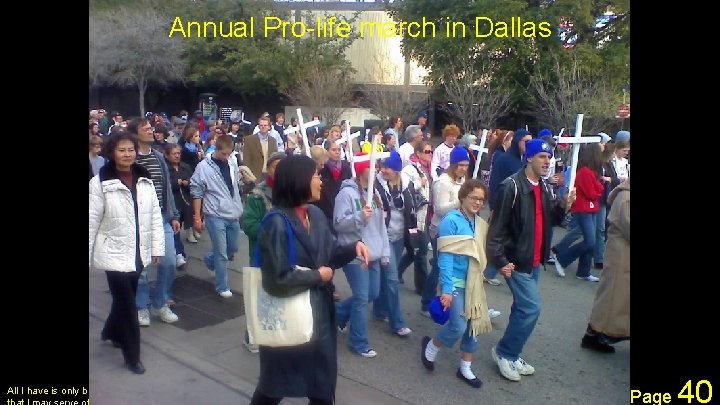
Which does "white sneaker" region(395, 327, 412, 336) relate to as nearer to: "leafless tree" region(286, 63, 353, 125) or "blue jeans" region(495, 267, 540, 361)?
"blue jeans" region(495, 267, 540, 361)

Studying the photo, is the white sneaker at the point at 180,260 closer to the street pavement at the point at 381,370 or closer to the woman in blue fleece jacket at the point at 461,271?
the street pavement at the point at 381,370

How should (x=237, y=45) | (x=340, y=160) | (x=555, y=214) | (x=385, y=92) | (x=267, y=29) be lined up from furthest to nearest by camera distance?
(x=237, y=45) → (x=267, y=29) → (x=385, y=92) → (x=340, y=160) → (x=555, y=214)

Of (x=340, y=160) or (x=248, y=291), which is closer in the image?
(x=248, y=291)

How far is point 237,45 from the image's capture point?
28.9 m

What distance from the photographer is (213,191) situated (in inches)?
264

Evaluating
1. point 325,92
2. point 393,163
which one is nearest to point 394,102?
point 325,92

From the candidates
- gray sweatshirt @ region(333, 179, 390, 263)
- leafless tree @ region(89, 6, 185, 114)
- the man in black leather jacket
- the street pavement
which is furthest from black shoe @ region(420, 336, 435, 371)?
leafless tree @ region(89, 6, 185, 114)

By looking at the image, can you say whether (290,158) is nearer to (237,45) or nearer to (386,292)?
(386,292)

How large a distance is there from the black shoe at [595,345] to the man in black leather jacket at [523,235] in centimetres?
98

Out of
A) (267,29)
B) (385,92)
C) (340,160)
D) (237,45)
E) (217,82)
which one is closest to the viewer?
(340,160)

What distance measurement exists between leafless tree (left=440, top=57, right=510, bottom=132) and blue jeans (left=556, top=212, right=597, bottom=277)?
10818 millimetres

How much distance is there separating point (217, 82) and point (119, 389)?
92.7ft

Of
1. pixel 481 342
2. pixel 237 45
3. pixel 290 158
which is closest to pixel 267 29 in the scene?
pixel 237 45

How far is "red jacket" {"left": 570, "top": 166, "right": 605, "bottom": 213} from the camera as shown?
25.6 feet
